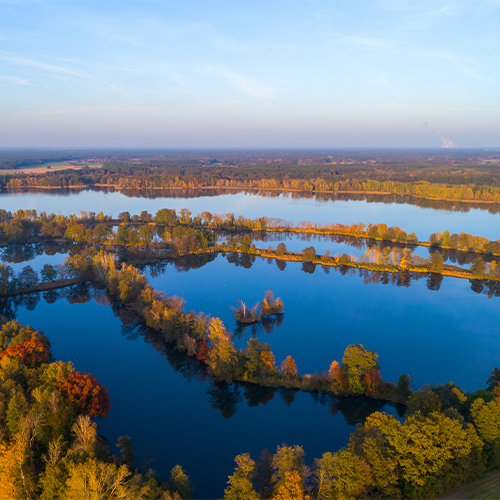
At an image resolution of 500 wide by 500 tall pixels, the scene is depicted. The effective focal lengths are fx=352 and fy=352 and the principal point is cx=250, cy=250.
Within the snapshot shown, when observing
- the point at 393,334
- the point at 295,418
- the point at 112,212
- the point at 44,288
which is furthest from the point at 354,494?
the point at 112,212

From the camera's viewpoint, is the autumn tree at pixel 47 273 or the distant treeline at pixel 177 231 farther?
the distant treeline at pixel 177 231

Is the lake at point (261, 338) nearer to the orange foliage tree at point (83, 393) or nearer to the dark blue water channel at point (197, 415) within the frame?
the dark blue water channel at point (197, 415)

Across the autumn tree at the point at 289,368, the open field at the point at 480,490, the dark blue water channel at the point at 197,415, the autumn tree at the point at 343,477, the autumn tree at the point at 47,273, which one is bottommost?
the dark blue water channel at the point at 197,415

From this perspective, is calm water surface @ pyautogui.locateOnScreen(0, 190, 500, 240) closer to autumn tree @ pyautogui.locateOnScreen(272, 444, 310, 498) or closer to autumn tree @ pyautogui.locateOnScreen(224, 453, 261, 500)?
autumn tree @ pyautogui.locateOnScreen(272, 444, 310, 498)

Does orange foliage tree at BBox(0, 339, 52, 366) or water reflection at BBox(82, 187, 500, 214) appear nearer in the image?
orange foliage tree at BBox(0, 339, 52, 366)

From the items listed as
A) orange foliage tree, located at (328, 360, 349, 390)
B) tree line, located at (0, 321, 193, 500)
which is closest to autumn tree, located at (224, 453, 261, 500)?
tree line, located at (0, 321, 193, 500)

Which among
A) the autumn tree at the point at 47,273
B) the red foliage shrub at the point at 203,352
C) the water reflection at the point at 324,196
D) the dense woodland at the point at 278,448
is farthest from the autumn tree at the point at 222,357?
the water reflection at the point at 324,196

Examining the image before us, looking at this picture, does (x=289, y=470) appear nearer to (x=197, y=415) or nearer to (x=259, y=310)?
(x=197, y=415)
